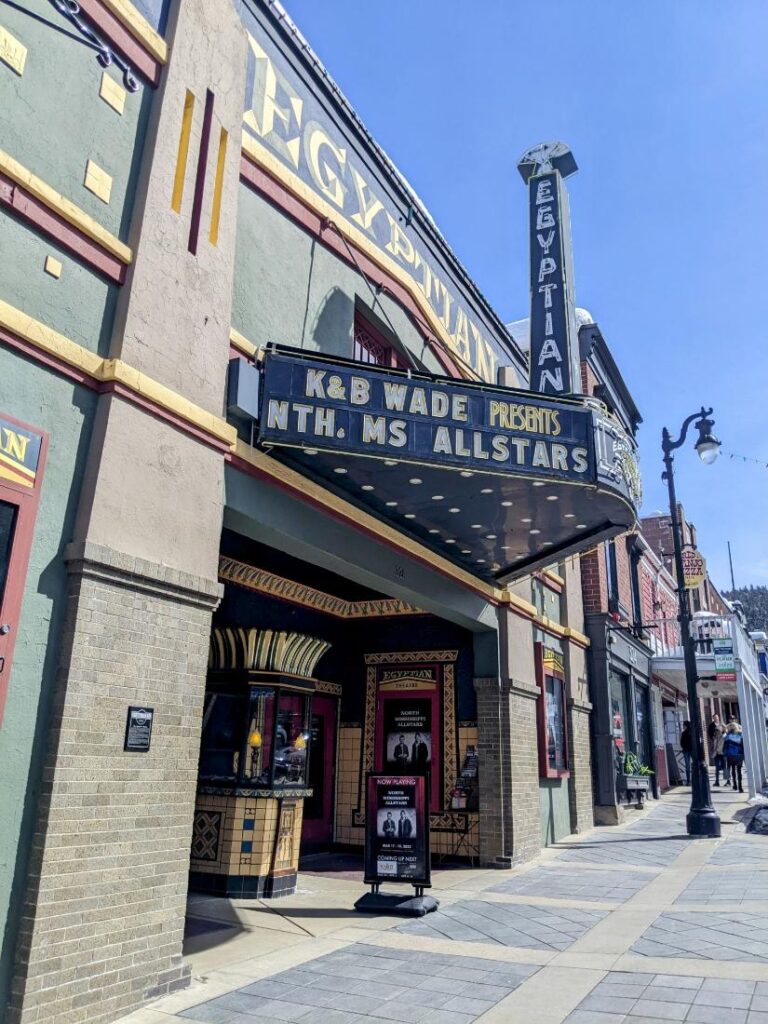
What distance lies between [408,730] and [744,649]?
13.7m

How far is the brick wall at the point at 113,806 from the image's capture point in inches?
195

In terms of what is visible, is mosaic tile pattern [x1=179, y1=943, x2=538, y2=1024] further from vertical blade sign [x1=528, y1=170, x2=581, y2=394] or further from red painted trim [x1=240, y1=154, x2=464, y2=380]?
vertical blade sign [x1=528, y1=170, x2=581, y2=394]

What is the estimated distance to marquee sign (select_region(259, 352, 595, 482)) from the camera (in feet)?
24.6

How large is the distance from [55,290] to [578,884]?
9.46 metres

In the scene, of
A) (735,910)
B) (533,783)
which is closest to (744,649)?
(533,783)

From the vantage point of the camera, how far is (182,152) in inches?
279

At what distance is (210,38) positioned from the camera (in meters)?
7.61

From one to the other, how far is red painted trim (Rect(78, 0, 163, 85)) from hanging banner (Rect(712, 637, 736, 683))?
19393 mm

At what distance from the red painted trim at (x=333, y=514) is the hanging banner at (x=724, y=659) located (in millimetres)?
11976

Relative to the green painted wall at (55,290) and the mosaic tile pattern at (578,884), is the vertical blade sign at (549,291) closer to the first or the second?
the mosaic tile pattern at (578,884)

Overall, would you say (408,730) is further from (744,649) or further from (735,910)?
(744,649)

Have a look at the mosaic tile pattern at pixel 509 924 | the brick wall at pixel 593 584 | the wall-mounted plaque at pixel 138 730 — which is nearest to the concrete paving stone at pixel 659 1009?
the mosaic tile pattern at pixel 509 924

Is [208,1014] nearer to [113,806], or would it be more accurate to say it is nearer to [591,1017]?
[113,806]

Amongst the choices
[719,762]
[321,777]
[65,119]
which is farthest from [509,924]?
[719,762]
